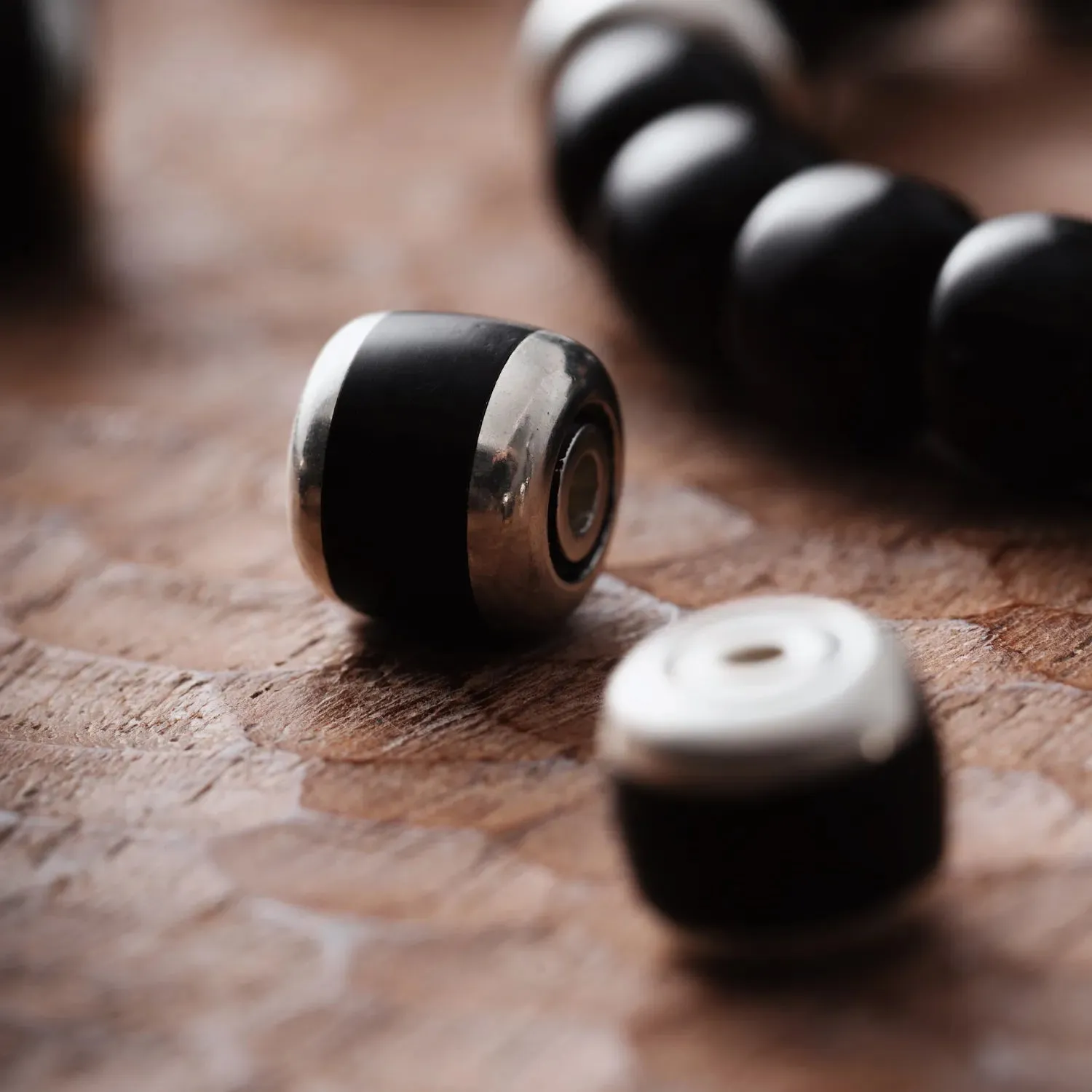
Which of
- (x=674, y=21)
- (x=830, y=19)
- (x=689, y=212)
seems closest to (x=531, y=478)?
(x=689, y=212)

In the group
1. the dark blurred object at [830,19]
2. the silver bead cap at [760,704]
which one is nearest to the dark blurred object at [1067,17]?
the dark blurred object at [830,19]

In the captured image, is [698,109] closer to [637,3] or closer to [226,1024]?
[637,3]

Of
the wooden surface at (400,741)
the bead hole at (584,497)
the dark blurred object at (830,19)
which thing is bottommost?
the wooden surface at (400,741)

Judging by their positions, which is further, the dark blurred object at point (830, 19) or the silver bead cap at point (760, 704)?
the dark blurred object at point (830, 19)

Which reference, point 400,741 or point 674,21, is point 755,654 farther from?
point 674,21

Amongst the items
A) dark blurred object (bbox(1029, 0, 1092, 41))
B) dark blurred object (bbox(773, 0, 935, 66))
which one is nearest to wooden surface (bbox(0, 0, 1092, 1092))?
dark blurred object (bbox(773, 0, 935, 66))

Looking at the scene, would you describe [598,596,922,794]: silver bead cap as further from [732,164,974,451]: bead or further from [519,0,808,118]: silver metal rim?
[519,0,808,118]: silver metal rim

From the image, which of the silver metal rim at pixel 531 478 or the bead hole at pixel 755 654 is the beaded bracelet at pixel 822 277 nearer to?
the silver metal rim at pixel 531 478
